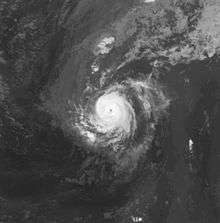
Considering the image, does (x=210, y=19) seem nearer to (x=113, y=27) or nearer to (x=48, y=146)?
(x=113, y=27)

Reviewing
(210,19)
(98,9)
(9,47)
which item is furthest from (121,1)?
(9,47)

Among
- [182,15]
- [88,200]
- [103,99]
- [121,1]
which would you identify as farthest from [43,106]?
[182,15]

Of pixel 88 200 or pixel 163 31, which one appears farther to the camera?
pixel 163 31

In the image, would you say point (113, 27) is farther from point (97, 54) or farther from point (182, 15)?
point (182, 15)

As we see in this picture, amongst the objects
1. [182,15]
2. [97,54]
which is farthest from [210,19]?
Answer: [97,54]

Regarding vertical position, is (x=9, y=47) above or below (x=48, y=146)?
above

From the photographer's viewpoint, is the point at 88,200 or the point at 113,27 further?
the point at 113,27

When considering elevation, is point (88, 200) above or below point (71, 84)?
below

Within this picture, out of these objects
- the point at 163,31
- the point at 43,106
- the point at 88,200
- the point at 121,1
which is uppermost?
the point at 121,1

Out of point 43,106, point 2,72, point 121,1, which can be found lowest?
point 43,106
